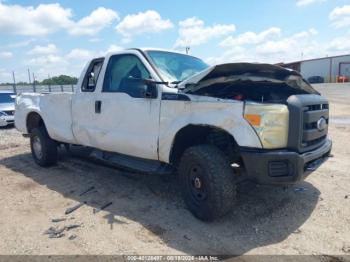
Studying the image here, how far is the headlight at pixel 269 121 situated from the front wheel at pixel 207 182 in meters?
0.56

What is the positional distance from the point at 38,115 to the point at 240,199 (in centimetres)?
446

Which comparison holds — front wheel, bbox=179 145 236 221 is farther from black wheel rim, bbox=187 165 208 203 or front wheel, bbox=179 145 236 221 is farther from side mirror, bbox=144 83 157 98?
side mirror, bbox=144 83 157 98

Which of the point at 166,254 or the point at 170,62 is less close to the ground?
the point at 170,62

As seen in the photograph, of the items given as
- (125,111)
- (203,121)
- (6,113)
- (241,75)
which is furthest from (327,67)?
(203,121)

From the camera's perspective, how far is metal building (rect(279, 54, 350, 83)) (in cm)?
5272

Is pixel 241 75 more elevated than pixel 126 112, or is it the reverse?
pixel 241 75

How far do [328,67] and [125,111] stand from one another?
56643 millimetres

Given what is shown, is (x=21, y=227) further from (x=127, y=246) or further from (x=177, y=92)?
(x=177, y=92)

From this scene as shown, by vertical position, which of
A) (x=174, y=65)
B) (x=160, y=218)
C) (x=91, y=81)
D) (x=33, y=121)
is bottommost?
(x=160, y=218)

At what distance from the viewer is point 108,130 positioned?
5172mm

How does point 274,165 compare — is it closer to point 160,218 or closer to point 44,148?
point 160,218

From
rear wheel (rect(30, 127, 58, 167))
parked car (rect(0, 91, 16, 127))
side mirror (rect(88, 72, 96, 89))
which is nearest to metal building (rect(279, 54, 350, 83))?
parked car (rect(0, 91, 16, 127))

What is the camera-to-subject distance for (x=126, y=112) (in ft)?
15.9

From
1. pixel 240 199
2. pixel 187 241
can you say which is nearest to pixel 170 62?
pixel 240 199
